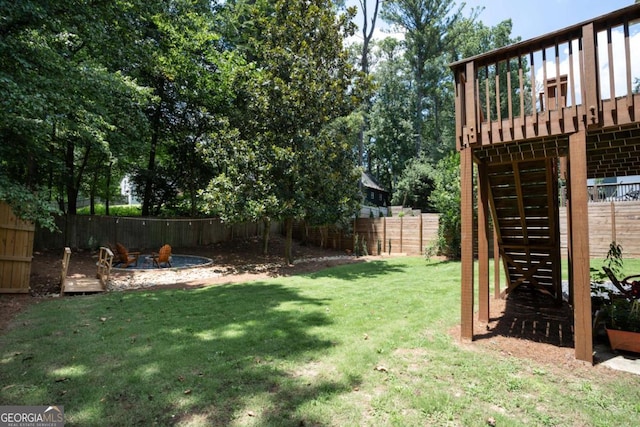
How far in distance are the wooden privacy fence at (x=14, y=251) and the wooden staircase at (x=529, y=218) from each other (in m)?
9.59

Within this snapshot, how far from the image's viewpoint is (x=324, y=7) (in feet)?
41.7

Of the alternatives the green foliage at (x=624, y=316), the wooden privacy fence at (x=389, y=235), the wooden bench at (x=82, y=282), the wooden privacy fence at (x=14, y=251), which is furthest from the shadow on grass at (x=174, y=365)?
the wooden privacy fence at (x=389, y=235)

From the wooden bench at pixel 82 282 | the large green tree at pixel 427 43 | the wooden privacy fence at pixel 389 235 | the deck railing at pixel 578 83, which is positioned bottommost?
the wooden bench at pixel 82 282

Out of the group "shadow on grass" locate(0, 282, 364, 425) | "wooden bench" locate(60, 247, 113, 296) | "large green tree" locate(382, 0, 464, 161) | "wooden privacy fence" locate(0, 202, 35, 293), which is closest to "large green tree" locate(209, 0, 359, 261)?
"wooden bench" locate(60, 247, 113, 296)

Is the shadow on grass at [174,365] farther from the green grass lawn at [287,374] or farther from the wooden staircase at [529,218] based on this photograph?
the wooden staircase at [529,218]

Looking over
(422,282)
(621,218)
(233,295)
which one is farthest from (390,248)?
(233,295)

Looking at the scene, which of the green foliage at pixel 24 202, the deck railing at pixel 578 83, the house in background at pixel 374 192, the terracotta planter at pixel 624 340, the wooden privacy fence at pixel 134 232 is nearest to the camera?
the deck railing at pixel 578 83

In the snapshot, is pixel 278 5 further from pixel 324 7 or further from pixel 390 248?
pixel 390 248

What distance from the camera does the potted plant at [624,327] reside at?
3.76m

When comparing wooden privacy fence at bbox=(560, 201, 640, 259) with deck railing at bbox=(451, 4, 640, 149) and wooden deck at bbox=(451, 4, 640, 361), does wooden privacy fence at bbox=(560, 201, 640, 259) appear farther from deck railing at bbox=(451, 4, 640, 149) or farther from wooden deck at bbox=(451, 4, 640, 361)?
deck railing at bbox=(451, 4, 640, 149)

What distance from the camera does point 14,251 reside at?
7.06 meters

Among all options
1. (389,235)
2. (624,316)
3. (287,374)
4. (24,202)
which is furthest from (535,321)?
(389,235)

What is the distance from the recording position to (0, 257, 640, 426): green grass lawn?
2.65 metres

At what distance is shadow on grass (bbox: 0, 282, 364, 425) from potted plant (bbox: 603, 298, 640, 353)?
3273 millimetres
